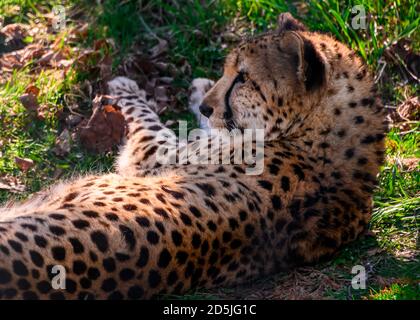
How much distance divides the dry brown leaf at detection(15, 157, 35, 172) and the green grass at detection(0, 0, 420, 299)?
0.09 feet

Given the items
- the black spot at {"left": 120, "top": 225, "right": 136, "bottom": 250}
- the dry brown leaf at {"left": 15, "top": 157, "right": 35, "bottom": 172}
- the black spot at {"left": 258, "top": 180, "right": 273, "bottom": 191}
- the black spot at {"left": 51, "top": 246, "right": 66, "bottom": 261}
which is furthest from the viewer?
the dry brown leaf at {"left": 15, "top": 157, "right": 35, "bottom": 172}

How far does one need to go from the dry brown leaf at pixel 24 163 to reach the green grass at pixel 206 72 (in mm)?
27

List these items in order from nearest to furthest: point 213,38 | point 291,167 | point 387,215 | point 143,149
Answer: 1. point 291,167
2. point 387,215
3. point 143,149
4. point 213,38

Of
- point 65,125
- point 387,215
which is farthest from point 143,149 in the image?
point 387,215

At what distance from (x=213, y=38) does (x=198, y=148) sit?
5.88 feet

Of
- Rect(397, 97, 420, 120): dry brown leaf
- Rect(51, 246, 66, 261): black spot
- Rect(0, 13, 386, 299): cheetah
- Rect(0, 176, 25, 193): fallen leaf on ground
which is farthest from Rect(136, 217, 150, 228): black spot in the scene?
Rect(397, 97, 420, 120): dry brown leaf

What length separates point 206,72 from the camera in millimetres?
6074

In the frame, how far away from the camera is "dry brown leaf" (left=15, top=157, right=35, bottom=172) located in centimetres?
525

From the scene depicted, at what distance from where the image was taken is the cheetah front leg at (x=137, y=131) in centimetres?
497

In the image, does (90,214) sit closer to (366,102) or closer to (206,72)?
(366,102)

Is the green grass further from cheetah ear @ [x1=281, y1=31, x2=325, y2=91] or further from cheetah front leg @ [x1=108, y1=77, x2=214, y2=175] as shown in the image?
cheetah ear @ [x1=281, y1=31, x2=325, y2=91]

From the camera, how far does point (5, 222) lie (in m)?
3.68

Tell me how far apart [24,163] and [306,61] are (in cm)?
Result: 189
